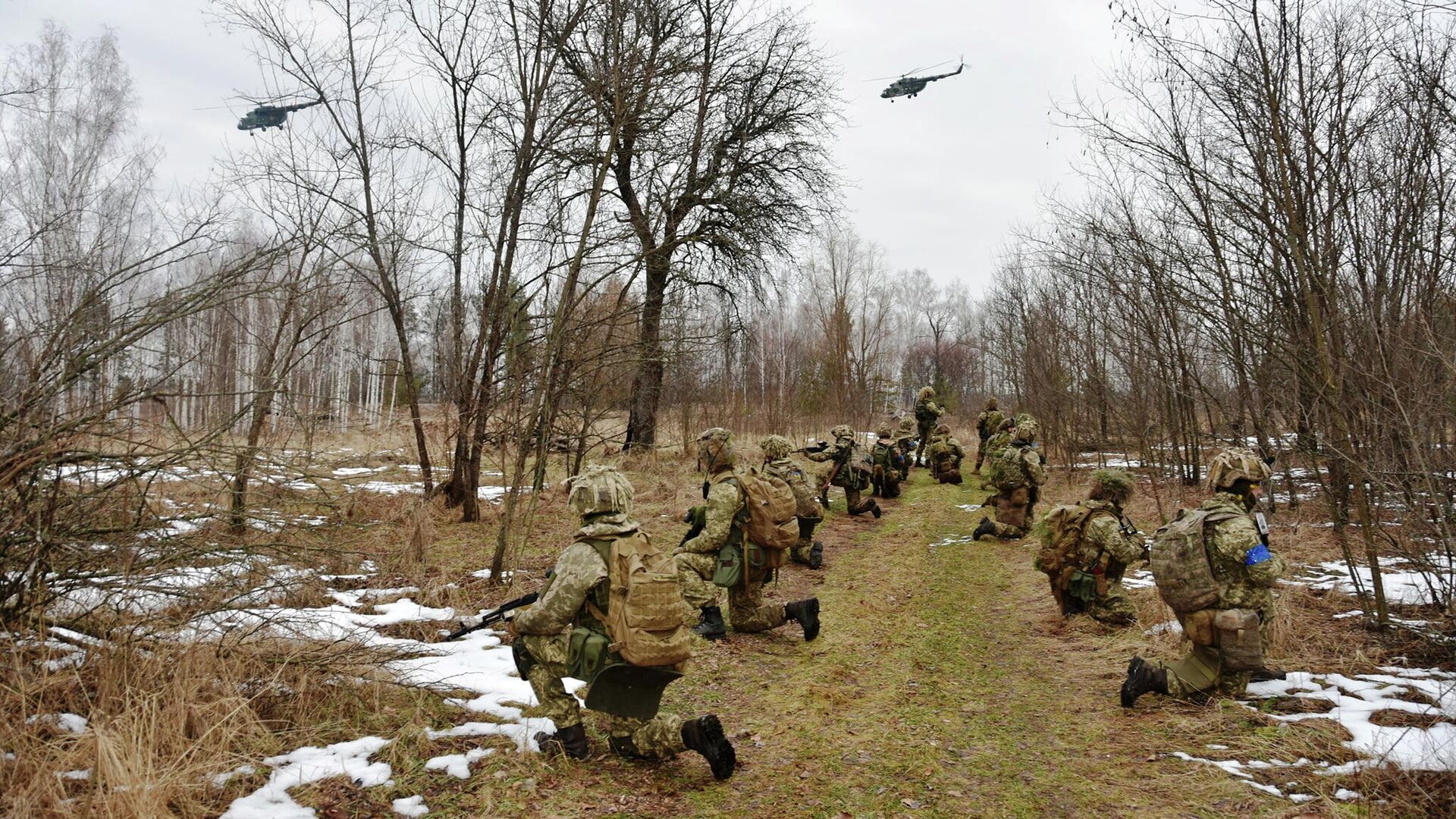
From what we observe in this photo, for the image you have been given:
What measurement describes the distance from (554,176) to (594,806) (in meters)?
9.51

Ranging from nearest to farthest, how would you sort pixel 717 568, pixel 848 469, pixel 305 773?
1. pixel 305 773
2. pixel 717 568
3. pixel 848 469

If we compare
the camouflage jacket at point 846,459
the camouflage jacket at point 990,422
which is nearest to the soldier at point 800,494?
the camouflage jacket at point 846,459

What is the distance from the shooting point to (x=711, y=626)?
6891 mm

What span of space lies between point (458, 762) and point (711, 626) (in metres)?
3.11

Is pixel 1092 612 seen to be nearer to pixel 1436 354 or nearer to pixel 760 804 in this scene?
pixel 1436 354

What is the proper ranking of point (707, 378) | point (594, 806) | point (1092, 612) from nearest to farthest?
point (594, 806) → point (1092, 612) → point (707, 378)

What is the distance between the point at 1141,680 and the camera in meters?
5.18

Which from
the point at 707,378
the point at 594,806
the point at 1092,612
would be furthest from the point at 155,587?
the point at 707,378

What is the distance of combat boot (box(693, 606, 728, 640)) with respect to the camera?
22.4ft

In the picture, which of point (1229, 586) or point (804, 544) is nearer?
point (1229, 586)

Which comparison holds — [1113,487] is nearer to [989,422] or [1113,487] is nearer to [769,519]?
[769,519]

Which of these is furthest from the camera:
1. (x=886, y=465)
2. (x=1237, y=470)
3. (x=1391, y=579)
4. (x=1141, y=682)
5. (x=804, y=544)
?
(x=886, y=465)

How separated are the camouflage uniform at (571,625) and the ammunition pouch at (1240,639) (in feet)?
11.8

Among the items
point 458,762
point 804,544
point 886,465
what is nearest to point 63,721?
point 458,762
